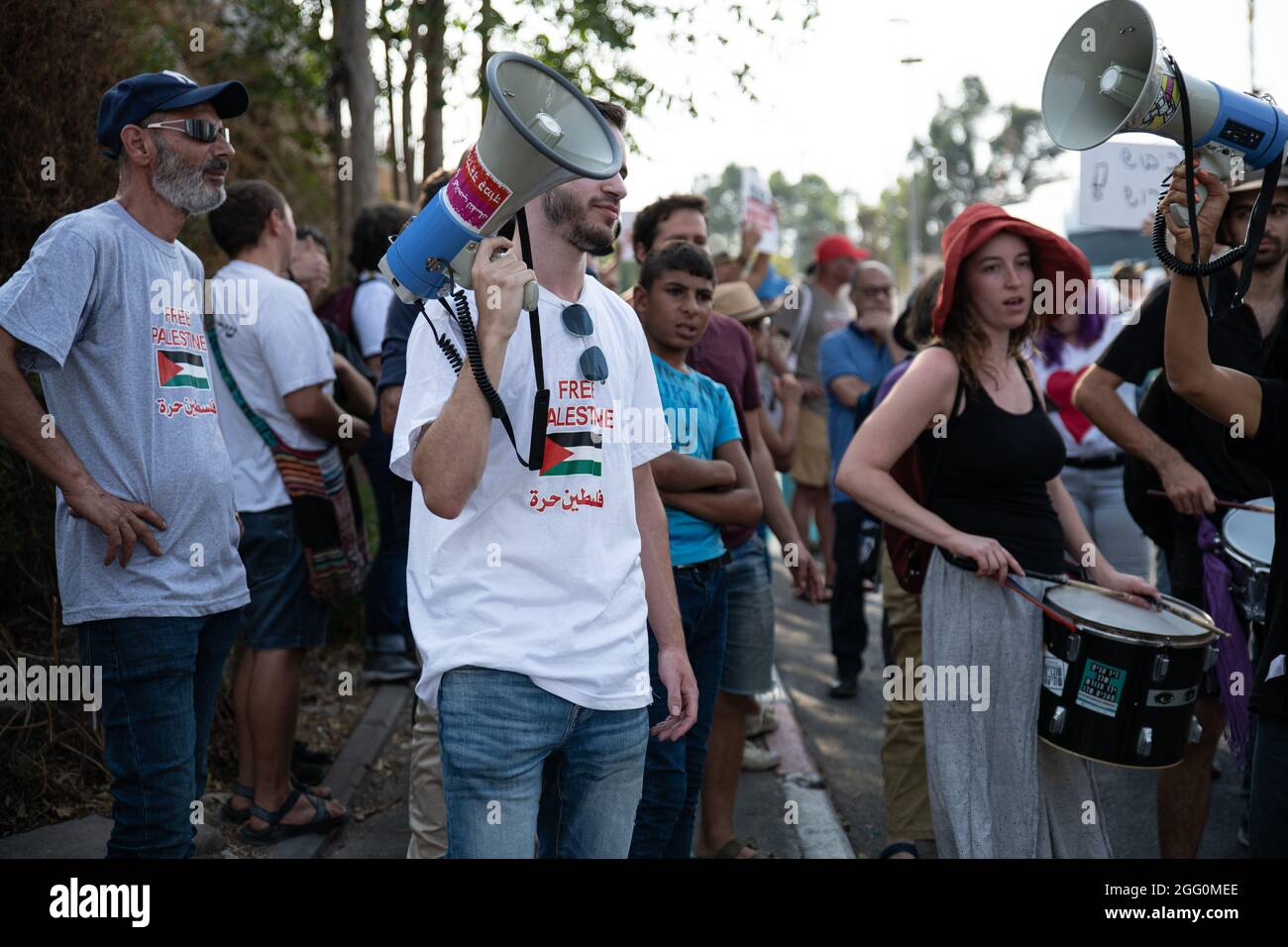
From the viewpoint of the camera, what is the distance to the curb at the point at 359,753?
14.9ft

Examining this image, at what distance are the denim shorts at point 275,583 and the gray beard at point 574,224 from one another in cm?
214

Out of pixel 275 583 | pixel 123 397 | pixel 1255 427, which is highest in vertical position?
pixel 1255 427

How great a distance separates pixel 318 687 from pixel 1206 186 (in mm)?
4899

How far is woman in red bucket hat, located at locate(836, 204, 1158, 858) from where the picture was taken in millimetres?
3559

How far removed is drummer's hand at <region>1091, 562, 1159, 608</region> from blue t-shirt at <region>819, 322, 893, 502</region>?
12.1 ft

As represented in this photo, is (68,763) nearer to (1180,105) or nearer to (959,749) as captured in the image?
(959,749)

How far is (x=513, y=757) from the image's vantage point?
2.46 metres

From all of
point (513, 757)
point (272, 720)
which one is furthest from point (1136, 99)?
point (272, 720)

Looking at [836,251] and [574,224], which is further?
[836,251]

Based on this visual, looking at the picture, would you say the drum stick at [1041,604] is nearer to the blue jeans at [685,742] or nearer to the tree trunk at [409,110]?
the blue jeans at [685,742]

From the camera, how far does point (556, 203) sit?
2.71m

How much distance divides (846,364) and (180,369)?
4.95 m

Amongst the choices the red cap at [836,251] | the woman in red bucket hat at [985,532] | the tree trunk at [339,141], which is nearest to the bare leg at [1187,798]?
the woman in red bucket hat at [985,532]

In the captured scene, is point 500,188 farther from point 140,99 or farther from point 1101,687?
point 1101,687
